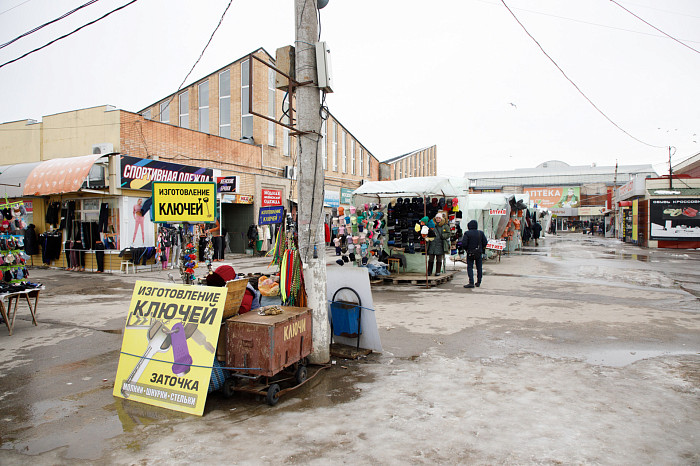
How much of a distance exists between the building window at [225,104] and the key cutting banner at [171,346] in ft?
69.8

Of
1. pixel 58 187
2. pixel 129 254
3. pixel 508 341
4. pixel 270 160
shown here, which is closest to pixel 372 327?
pixel 508 341

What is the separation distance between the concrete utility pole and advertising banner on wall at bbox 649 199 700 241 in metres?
28.6

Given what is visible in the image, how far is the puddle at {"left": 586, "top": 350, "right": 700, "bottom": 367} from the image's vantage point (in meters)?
5.84

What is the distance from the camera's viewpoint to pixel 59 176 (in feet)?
50.9

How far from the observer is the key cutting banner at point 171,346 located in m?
4.53

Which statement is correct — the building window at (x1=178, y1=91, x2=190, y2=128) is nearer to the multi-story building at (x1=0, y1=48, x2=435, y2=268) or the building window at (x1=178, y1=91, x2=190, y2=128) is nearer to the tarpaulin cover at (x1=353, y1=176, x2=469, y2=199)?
the multi-story building at (x1=0, y1=48, x2=435, y2=268)

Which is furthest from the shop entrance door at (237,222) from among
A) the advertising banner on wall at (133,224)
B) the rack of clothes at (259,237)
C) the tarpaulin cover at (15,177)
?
the tarpaulin cover at (15,177)

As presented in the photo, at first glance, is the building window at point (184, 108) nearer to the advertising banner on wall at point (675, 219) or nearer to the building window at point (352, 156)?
the building window at point (352, 156)

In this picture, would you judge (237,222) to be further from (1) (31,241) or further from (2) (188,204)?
(2) (188,204)

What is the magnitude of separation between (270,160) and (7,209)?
17128 mm

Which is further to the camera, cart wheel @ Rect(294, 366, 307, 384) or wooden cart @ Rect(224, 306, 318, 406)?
cart wheel @ Rect(294, 366, 307, 384)

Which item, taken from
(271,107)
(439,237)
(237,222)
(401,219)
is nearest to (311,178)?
(439,237)

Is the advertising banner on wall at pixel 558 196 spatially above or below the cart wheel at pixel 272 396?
above

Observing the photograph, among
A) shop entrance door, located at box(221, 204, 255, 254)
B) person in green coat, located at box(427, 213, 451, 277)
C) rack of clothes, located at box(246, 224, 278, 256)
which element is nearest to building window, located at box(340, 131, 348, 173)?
rack of clothes, located at box(246, 224, 278, 256)
